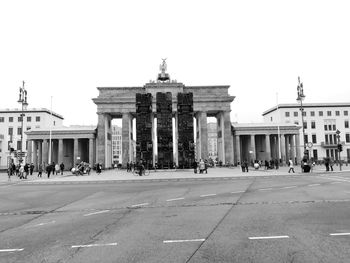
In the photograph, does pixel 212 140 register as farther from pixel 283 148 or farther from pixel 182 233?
pixel 182 233

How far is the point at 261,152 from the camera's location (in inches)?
3317

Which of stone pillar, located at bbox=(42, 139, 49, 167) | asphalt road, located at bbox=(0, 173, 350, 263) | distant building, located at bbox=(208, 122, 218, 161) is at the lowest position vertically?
asphalt road, located at bbox=(0, 173, 350, 263)

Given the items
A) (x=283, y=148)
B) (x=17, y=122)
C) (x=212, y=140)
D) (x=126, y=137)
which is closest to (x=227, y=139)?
(x=283, y=148)

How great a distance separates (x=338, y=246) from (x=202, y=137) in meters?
66.6

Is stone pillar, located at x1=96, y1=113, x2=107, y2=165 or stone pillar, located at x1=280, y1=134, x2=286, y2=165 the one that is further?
stone pillar, located at x1=280, y1=134, x2=286, y2=165

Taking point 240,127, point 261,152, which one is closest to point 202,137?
point 240,127

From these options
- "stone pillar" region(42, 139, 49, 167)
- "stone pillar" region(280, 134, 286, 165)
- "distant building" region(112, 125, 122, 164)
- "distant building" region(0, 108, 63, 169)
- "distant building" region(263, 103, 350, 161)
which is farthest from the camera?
"distant building" region(112, 125, 122, 164)

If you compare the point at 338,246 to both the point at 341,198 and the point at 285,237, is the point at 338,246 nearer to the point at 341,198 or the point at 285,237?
the point at 285,237

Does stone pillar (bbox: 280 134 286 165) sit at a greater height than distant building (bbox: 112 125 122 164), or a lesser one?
lesser

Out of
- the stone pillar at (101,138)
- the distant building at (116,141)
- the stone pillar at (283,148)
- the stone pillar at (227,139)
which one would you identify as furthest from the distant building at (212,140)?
the stone pillar at (101,138)

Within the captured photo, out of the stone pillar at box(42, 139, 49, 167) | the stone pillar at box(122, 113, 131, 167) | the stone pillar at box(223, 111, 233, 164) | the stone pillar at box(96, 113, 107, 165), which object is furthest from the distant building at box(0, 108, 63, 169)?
the stone pillar at box(223, 111, 233, 164)

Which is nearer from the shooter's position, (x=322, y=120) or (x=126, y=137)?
(x=126, y=137)

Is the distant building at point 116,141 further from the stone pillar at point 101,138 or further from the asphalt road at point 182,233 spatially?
the asphalt road at point 182,233

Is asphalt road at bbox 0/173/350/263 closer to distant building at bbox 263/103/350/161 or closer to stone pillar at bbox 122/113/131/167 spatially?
stone pillar at bbox 122/113/131/167
